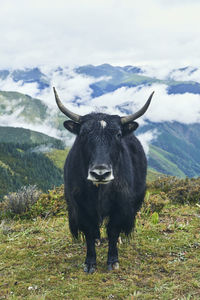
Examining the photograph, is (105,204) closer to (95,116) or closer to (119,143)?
(119,143)

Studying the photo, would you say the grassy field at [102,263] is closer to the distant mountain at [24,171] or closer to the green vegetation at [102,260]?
the green vegetation at [102,260]

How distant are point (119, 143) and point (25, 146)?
7792 inches

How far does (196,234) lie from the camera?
7035 mm

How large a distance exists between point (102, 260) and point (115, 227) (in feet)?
2.84

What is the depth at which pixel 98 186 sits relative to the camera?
529 centimetres

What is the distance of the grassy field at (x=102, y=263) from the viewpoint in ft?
15.5

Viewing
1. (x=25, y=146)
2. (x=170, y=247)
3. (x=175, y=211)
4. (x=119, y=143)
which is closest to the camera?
(x=119, y=143)

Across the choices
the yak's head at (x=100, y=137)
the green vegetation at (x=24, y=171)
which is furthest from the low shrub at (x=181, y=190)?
the green vegetation at (x=24, y=171)

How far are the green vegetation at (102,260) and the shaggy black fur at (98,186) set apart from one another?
519 millimetres

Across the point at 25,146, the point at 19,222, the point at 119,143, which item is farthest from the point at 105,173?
the point at 25,146

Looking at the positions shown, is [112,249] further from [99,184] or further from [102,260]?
[99,184]

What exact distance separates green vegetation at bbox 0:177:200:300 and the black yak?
0.50 metres

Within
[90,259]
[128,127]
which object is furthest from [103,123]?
[90,259]

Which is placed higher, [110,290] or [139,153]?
[139,153]
